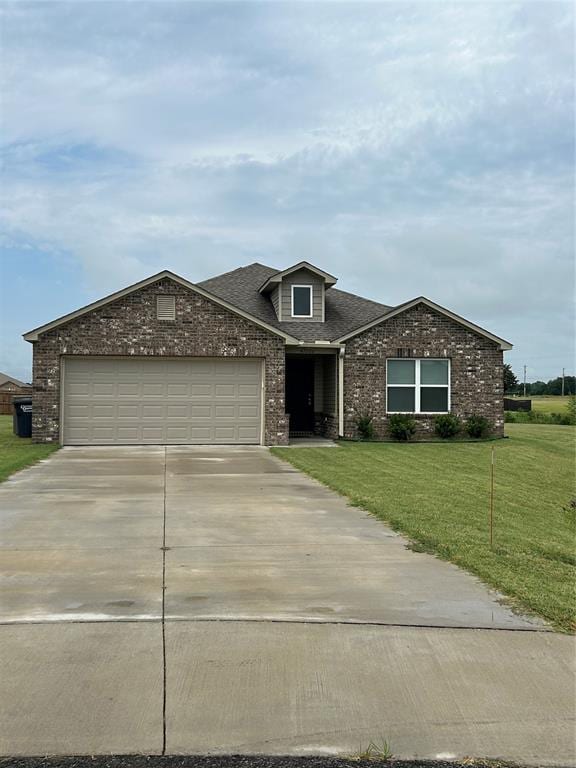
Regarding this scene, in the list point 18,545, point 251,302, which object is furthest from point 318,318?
point 18,545

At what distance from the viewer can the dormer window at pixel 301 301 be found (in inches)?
966

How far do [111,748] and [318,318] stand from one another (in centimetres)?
2116

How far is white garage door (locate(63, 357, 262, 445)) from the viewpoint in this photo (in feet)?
Answer: 68.7

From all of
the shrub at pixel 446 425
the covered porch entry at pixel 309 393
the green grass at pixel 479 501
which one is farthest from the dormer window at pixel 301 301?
the shrub at pixel 446 425

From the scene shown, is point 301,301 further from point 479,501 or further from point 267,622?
point 267,622

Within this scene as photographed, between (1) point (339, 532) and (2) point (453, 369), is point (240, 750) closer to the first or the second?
(1) point (339, 532)

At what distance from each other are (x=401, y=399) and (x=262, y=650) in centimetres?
1852

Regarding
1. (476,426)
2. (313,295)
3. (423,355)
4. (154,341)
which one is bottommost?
(476,426)

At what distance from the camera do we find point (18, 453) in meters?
18.2

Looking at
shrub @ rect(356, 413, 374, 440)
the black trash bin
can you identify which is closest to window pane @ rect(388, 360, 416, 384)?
shrub @ rect(356, 413, 374, 440)

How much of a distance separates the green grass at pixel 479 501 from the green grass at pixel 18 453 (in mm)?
5844

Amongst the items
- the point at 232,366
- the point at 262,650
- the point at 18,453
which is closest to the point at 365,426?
the point at 232,366

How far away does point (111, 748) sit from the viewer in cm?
386

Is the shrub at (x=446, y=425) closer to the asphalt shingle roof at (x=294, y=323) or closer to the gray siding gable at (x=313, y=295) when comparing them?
the asphalt shingle roof at (x=294, y=323)
